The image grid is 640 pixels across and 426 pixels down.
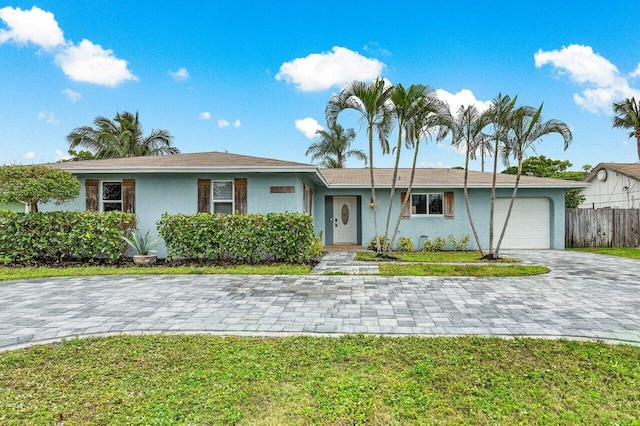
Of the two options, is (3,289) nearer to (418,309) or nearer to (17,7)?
(418,309)

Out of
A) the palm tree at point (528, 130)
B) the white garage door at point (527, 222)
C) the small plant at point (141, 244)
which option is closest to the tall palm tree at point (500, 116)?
the palm tree at point (528, 130)

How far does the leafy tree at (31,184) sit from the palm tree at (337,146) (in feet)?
57.3

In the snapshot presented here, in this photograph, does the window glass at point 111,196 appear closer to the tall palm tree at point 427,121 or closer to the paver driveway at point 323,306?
the paver driveway at point 323,306

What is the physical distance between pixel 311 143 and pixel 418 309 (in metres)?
21.3

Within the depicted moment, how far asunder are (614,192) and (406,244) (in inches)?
578

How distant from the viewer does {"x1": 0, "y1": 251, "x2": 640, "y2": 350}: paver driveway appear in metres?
4.36

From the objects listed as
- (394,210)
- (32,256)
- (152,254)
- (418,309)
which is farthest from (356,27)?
(32,256)

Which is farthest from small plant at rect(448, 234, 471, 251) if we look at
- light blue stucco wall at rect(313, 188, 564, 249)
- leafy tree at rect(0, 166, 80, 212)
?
leafy tree at rect(0, 166, 80, 212)

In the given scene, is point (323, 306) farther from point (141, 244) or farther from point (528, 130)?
point (528, 130)

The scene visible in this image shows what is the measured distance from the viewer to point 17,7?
11.0m

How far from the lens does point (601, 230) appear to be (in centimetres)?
1440

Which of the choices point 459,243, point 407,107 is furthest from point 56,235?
point 459,243

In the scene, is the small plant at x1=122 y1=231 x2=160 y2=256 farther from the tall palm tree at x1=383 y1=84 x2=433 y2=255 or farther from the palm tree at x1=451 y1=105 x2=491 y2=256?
the palm tree at x1=451 y1=105 x2=491 y2=256

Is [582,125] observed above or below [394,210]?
above
